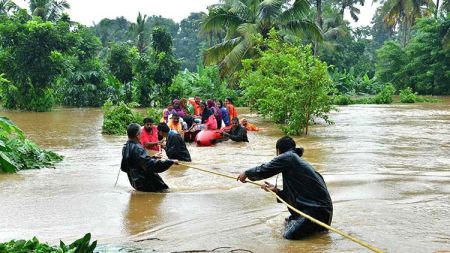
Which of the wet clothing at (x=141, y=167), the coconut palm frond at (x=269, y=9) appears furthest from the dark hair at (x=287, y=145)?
the coconut palm frond at (x=269, y=9)

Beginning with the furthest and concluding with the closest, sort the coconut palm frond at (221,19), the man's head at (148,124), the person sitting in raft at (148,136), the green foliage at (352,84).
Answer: the green foliage at (352,84) → the coconut palm frond at (221,19) → the person sitting in raft at (148,136) → the man's head at (148,124)

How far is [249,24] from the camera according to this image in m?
27.5

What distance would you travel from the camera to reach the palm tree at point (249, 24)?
2720 centimetres

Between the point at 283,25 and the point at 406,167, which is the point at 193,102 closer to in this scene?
the point at 406,167

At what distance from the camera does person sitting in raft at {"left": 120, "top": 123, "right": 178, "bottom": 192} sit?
7805 millimetres

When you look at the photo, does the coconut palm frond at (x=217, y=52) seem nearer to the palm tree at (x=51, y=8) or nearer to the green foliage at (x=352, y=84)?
the palm tree at (x=51, y=8)

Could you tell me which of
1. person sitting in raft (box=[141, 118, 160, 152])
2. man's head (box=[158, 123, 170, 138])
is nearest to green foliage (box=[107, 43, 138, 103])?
person sitting in raft (box=[141, 118, 160, 152])

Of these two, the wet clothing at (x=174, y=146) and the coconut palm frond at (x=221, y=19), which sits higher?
the coconut palm frond at (x=221, y=19)

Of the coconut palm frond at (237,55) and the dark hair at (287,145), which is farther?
the coconut palm frond at (237,55)

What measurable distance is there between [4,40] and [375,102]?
23.3 metres

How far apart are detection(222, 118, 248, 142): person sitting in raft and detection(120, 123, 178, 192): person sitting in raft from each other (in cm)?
657

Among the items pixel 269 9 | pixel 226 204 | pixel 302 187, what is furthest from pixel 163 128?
pixel 269 9

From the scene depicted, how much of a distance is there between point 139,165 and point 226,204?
1550 millimetres

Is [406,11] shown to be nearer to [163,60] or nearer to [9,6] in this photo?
[163,60]
